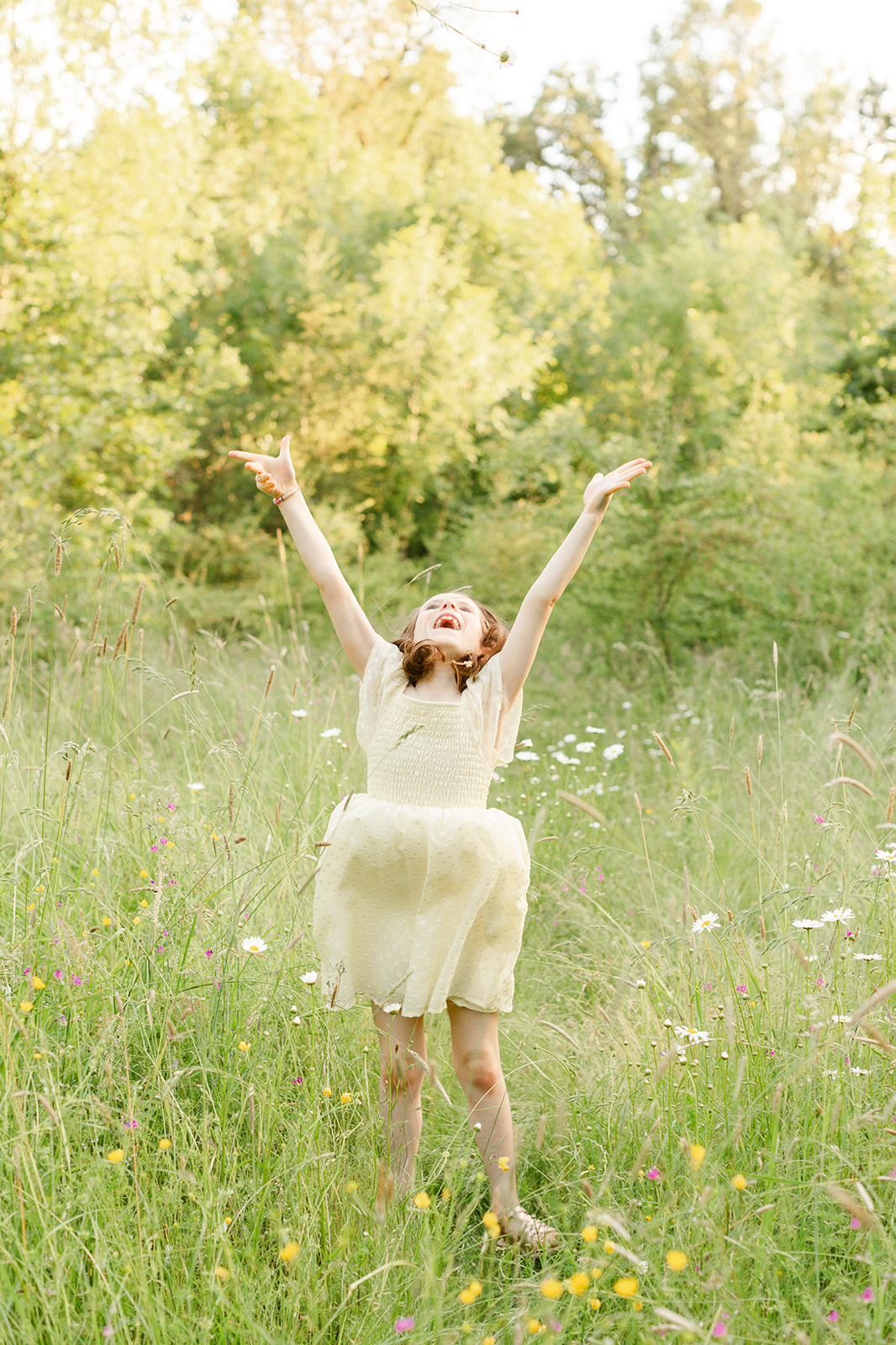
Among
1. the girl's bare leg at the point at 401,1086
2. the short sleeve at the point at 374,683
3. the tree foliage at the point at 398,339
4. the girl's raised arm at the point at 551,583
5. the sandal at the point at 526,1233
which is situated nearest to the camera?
the sandal at the point at 526,1233

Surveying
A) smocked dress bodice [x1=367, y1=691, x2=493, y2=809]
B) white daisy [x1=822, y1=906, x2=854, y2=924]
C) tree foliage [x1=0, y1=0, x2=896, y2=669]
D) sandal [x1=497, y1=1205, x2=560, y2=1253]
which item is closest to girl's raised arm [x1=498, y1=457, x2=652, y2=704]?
smocked dress bodice [x1=367, y1=691, x2=493, y2=809]

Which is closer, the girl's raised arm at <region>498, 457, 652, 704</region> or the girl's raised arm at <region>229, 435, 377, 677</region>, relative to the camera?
the girl's raised arm at <region>498, 457, 652, 704</region>

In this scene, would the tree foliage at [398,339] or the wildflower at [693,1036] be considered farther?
the tree foliage at [398,339]

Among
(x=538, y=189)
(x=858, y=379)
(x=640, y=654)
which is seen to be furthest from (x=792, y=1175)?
(x=538, y=189)

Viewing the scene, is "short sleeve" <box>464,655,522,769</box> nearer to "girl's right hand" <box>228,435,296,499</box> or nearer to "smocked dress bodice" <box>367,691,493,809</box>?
"smocked dress bodice" <box>367,691,493,809</box>

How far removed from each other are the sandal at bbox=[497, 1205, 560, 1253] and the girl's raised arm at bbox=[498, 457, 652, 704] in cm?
105

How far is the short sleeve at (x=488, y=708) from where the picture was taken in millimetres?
2332

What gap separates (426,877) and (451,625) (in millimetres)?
587

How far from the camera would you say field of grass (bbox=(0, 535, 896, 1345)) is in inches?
62.0

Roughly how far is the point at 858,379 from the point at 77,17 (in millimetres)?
8010

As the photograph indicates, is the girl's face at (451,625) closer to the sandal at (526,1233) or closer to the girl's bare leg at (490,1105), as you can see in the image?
the girl's bare leg at (490,1105)

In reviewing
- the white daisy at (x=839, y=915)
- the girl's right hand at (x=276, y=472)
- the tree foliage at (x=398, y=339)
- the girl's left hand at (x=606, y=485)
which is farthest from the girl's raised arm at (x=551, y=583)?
the tree foliage at (x=398, y=339)

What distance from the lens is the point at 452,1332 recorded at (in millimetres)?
1466

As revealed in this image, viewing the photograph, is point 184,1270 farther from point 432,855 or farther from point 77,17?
point 77,17
